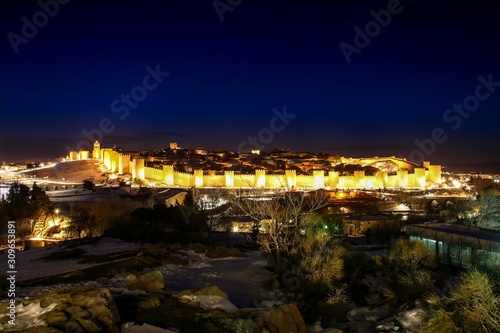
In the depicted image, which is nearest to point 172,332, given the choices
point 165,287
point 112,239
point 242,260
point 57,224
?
point 165,287

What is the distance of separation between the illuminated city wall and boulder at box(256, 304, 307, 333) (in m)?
38.0

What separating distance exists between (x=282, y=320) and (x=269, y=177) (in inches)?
1734

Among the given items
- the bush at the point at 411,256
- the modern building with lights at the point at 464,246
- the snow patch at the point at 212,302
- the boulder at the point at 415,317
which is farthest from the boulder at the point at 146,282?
the modern building with lights at the point at 464,246

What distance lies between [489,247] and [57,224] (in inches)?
626

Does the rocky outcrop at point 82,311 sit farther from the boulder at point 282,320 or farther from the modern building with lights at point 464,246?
the modern building with lights at point 464,246

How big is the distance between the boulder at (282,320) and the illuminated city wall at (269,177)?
3798 centimetres

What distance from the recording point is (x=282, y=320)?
15.3 ft

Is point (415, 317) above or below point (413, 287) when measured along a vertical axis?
below

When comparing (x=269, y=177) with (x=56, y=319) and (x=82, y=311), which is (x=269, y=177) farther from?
(x=56, y=319)

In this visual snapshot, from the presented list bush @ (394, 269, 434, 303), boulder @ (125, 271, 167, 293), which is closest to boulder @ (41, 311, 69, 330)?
boulder @ (125, 271, 167, 293)

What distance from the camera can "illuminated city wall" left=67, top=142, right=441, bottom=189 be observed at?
46.4 m

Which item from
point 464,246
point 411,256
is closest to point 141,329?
point 411,256

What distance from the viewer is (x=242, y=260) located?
812cm

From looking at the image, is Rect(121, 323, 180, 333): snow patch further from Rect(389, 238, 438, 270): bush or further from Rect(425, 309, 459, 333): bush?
Rect(389, 238, 438, 270): bush
